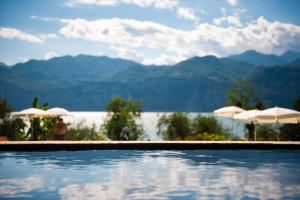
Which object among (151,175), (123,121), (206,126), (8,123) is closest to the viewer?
(151,175)

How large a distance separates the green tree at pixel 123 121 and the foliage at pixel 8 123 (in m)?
6.50

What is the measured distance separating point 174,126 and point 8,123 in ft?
41.9

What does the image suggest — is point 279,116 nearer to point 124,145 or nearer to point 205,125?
point 124,145

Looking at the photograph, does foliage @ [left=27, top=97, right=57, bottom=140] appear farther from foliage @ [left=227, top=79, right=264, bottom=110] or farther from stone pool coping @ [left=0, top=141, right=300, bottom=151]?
foliage @ [left=227, top=79, right=264, bottom=110]

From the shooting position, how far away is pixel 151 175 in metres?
12.8

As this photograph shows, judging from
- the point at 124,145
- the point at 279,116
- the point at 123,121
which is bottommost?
the point at 124,145

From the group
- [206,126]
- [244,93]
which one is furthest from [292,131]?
[244,93]

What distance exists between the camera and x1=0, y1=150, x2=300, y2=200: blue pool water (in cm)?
988

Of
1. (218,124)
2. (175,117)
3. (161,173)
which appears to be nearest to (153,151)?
(161,173)

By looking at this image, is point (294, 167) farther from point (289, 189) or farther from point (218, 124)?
point (218, 124)

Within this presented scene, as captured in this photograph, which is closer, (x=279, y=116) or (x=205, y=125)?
(x=279, y=116)

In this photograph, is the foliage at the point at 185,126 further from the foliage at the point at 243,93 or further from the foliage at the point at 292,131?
the foliage at the point at 243,93

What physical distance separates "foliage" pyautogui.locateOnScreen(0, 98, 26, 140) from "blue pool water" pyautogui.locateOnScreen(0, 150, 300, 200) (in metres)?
10.0

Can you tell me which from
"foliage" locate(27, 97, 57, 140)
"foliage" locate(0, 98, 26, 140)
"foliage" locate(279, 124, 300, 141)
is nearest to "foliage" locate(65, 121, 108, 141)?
"foliage" locate(0, 98, 26, 140)
